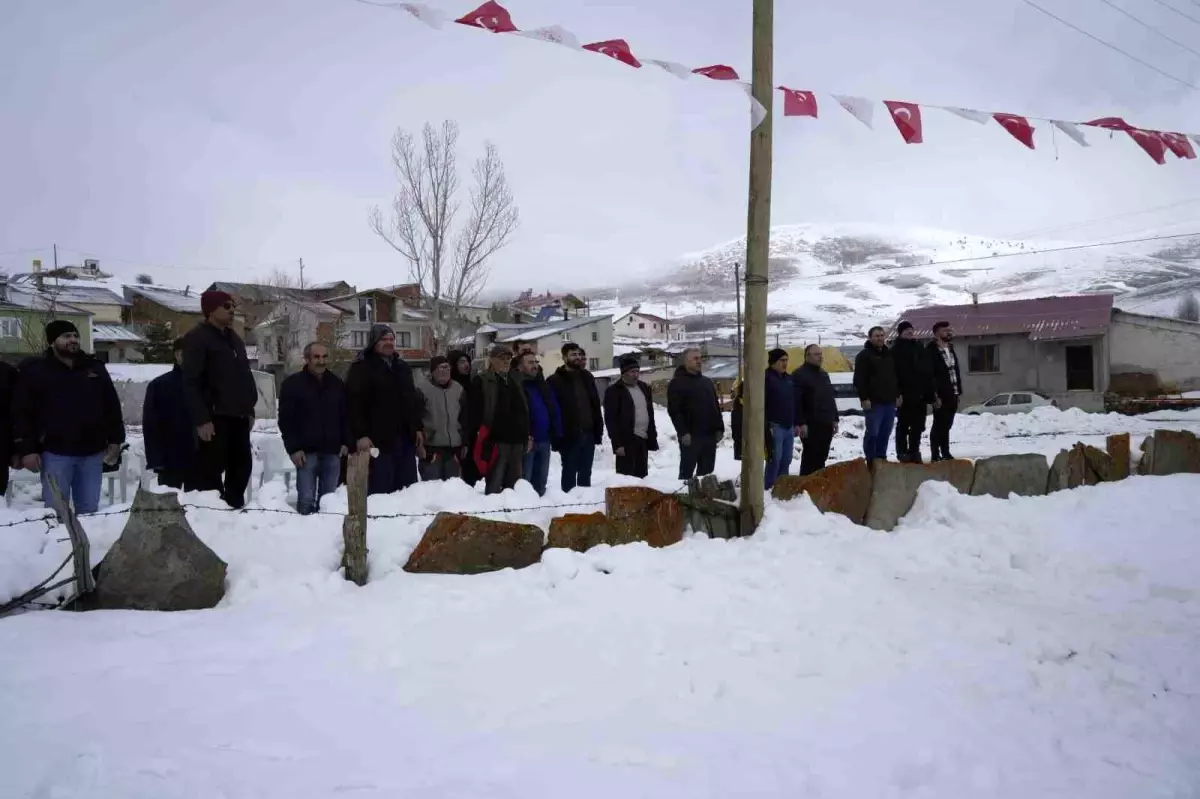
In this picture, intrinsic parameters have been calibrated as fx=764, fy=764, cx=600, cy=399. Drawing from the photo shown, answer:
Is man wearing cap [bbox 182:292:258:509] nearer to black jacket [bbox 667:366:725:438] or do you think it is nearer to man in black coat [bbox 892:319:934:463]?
black jacket [bbox 667:366:725:438]

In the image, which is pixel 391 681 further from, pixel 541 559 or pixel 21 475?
pixel 21 475

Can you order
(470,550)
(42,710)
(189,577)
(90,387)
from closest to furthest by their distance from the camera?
(42,710) → (189,577) → (470,550) → (90,387)

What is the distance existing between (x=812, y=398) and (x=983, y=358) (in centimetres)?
2583

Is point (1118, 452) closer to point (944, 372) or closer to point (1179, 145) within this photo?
point (944, 372)

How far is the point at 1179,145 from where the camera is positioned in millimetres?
7609

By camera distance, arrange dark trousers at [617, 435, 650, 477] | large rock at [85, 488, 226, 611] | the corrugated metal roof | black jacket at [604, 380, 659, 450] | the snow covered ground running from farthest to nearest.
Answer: the corrugated metal roof → dark trousers at [617, 435, 650, 477] → black jacket at [604, 380, 659, 450] → large rock at [85, 488, 226, 611] → the snow covered ground

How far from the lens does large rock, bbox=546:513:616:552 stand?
5148 mm

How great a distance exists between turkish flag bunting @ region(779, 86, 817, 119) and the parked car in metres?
19.2

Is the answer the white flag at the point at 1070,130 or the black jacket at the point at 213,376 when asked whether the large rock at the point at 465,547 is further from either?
the white flag at the point at 1070,130

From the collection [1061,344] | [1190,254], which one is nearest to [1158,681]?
[1061,344]

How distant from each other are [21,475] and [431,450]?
7.01 m

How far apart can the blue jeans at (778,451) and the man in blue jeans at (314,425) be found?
4107mm

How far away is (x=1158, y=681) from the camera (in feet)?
11.9

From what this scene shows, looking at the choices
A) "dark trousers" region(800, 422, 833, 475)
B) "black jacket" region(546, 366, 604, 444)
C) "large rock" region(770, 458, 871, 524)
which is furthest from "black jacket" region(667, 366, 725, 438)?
"large rock" region(770, 458, 871, 524)
